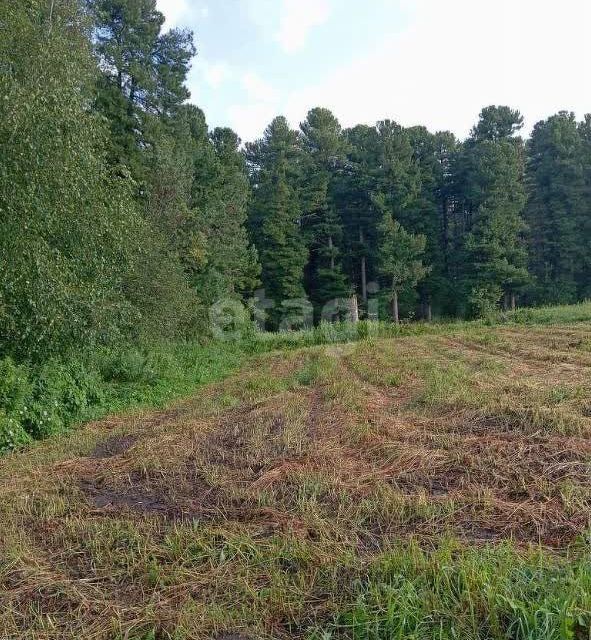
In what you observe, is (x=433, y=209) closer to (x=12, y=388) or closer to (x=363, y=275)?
(x=363, y=275)

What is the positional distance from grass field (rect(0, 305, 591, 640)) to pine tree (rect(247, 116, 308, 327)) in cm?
2356

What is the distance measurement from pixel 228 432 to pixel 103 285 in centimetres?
383

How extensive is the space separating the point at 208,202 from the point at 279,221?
1246 centimetres

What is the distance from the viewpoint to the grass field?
70.7 inches

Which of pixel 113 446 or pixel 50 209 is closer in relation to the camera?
pixel 113 446

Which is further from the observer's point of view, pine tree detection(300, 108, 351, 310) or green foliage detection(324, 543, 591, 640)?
pine tree detection(300, 108, 351, 310)

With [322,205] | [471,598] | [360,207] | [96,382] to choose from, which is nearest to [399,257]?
[360,207]

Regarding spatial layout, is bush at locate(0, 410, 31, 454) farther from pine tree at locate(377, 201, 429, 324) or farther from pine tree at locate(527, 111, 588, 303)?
pine tree at locate(527, 111, 588, 303)

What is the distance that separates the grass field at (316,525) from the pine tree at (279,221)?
77.3ft

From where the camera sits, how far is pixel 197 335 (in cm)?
1530

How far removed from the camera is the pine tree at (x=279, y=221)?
28.8 meters

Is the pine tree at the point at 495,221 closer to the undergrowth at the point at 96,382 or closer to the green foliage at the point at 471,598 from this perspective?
the undergrowth at the point at 96,382

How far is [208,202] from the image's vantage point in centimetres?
1750

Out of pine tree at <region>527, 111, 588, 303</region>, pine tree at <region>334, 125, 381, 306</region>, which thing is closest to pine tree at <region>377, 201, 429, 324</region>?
pine tree at <region>334, 125, 381, 306</region>
